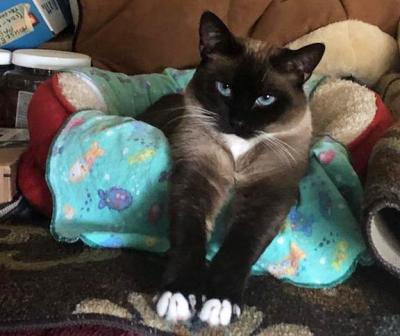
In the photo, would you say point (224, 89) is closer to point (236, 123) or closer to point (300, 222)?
point (236, 123)

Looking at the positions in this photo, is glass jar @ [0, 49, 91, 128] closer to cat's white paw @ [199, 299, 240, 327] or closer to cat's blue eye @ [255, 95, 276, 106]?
cat's blue eye @ [255, 95, 276, 106]

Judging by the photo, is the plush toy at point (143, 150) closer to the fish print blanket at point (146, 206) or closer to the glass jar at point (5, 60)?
the fish print blanket at point (146, 206)

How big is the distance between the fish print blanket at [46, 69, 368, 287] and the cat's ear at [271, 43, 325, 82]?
0.58ft

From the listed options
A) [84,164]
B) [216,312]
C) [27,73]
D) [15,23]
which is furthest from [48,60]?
[216,312]

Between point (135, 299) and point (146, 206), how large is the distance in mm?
201

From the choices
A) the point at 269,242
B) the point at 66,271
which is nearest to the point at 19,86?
the point at 66,271

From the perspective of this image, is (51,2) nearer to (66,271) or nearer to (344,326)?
(66,271)

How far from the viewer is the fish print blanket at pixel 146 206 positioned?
1.02 metres

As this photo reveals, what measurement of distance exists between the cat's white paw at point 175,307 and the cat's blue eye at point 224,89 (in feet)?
1.11

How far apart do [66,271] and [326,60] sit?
855mm

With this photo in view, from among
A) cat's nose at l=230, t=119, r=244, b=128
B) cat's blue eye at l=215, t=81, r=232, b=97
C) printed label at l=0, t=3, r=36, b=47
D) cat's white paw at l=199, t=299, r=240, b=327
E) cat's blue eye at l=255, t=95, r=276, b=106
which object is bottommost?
printed label at l=0, t=3, r=36, b=47

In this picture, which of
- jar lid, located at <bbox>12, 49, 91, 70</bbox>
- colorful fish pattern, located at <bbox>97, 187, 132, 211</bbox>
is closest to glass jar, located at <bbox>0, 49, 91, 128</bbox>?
jar lid, located at <bbox>12, 49, 91, 70</bbox>

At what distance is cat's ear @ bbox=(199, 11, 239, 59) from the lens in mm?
1063

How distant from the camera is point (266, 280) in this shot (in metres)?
1.01
